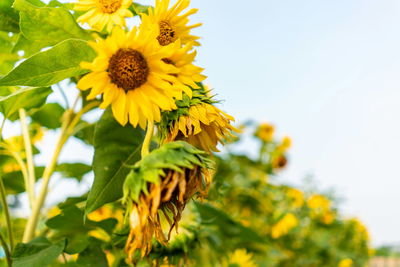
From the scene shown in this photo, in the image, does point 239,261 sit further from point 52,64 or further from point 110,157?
point 52,64

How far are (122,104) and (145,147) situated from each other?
2.2 inches

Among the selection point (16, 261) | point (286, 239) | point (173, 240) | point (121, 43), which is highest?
point (286, 239)

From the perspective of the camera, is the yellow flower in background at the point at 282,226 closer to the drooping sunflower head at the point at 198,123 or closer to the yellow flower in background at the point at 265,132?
the yellow flower in background at the point at 265,132

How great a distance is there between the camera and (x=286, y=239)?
83.7 inches

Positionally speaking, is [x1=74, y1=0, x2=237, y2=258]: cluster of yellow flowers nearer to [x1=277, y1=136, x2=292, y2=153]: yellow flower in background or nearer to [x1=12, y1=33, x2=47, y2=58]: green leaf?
[x1=12, y1=33, x2=47, y2=58]: green leaf

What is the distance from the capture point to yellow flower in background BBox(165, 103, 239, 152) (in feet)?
1.46

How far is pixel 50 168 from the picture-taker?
620 millimetres

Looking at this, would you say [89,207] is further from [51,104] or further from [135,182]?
[51,104]

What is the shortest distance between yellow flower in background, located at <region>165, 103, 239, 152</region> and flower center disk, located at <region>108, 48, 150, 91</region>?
0.06 metres

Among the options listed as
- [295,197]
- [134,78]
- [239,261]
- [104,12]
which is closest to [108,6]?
[104,12]

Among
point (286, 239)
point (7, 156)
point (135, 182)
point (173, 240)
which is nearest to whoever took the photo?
point (135, 182)

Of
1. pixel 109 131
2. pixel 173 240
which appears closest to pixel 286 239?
pixel 173 240

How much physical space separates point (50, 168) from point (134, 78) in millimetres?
248

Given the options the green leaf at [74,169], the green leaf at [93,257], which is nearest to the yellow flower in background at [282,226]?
the green leaf at [74,169]
